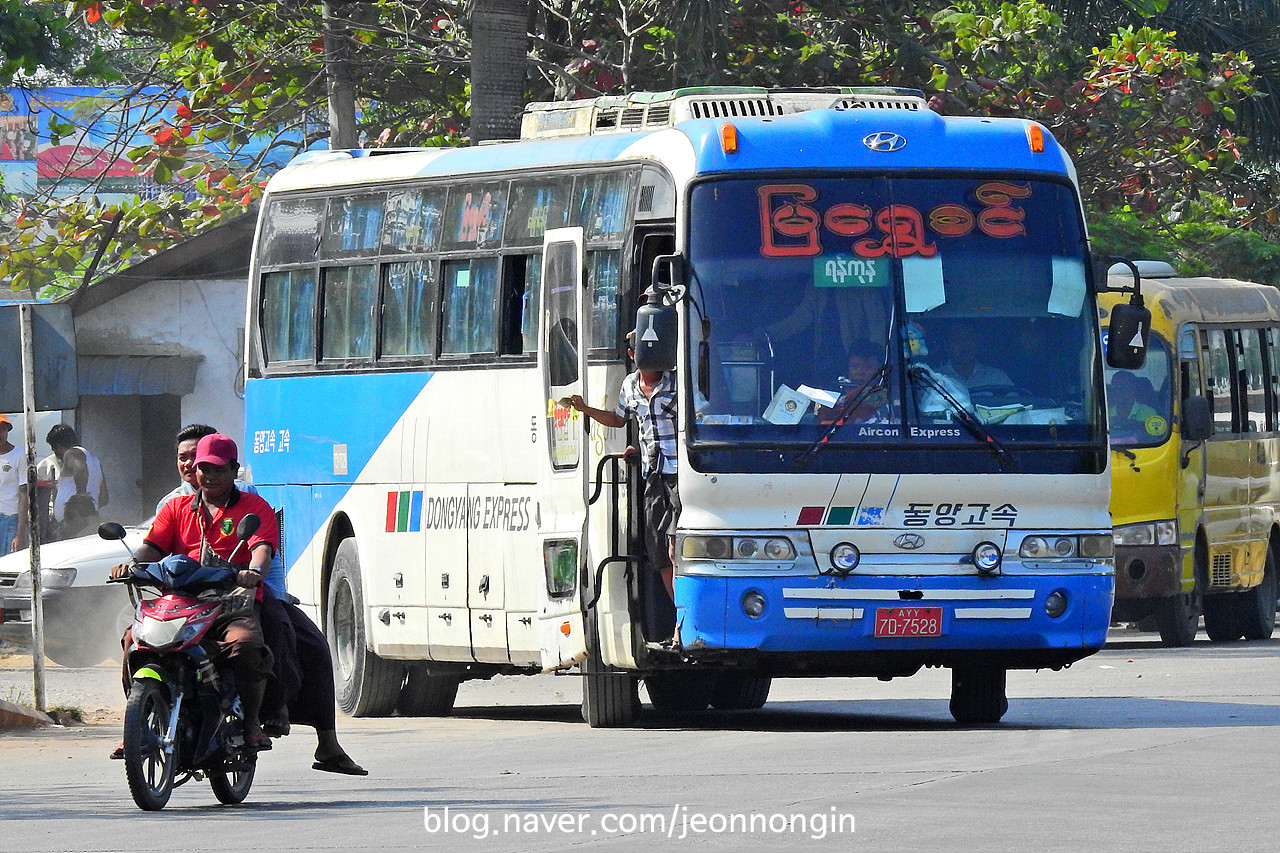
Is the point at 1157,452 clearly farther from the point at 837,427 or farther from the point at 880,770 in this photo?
the point at 880,770

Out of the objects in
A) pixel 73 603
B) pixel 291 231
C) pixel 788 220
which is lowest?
pixel 73 603

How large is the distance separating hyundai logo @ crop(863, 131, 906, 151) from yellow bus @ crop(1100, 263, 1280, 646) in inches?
297

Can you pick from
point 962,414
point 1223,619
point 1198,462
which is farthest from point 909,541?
point 1223,619

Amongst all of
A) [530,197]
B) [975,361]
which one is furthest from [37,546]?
[975,361]

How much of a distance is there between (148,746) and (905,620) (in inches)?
A: 170

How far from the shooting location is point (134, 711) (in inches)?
373

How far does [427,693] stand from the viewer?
16.5 metres

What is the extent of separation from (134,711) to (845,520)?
430cm

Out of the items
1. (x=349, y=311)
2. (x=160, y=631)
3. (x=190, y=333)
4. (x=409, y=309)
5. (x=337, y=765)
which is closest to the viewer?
(x=160, y=631)

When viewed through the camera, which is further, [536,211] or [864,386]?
[536,211]

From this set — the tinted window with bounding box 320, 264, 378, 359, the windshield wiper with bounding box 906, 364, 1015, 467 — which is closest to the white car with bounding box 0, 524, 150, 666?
the tinted window with bounding box 320, 264, 378, 359

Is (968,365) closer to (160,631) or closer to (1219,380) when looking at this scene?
(160,631)

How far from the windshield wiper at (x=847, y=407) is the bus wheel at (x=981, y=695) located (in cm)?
187

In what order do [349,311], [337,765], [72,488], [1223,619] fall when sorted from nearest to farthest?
[337,765], [349,311], [1223,619], [72,488]
